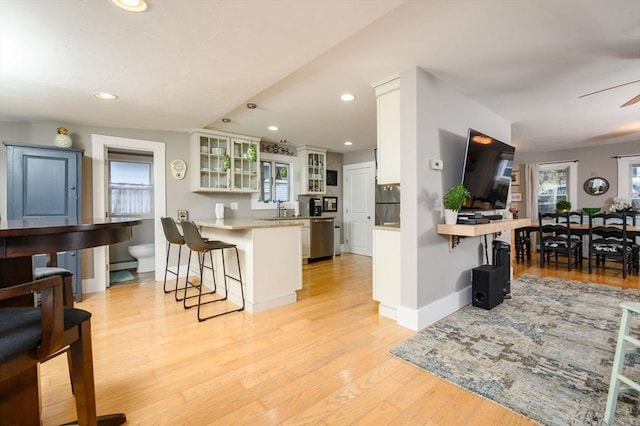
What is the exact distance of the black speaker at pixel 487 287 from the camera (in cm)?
296

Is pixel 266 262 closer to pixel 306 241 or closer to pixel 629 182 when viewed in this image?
pixel 306 241

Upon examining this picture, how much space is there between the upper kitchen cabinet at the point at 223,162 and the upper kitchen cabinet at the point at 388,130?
2636 mm

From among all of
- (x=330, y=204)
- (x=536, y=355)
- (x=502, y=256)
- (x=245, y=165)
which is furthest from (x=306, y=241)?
(x=536, y=355)

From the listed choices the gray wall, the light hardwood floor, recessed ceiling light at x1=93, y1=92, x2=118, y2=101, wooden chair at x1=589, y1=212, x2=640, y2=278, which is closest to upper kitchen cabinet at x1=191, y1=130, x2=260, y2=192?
recessed ceiling light at x1=93, y1=92, x2=118, y2=101

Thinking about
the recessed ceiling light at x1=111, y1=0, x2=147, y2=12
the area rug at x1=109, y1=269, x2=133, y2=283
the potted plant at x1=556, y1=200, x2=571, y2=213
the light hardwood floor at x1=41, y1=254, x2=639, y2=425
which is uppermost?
the recessed ceiling light at x1=111, y1=0, x2=147, y2=12

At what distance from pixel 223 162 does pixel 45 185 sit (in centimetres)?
211

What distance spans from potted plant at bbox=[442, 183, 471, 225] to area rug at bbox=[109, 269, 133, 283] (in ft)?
14.9

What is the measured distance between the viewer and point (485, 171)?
10.1ft

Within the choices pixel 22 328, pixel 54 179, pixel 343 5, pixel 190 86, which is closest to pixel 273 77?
pixel 190 86

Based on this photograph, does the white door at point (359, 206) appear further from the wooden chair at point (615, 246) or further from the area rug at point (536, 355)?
the wooden chair at point (615, 246)

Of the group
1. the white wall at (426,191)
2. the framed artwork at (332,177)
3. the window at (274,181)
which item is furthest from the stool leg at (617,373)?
the framed artwork at (332,177)

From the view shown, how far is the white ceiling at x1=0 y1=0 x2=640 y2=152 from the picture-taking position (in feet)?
5.51

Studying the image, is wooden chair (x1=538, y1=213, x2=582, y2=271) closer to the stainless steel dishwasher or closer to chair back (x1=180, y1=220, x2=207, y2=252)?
the stainless steel dishwasher

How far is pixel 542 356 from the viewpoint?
6.82 feet
